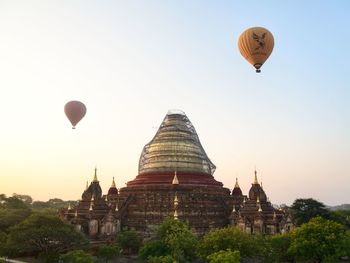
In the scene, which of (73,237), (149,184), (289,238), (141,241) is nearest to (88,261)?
(73,237)

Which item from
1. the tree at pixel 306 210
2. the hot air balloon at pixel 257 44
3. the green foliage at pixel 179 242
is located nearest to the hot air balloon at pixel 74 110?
the green foliage at pixel 179 242

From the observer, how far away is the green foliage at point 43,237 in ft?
137

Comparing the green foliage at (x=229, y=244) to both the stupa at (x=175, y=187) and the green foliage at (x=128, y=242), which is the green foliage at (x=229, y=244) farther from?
the stupa at (x=175, y=187)

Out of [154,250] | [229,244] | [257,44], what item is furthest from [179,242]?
[257,44]

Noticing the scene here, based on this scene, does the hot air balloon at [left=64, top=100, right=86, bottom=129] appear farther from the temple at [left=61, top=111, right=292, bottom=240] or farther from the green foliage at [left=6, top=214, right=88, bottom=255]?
the temple at [left=61, top=111, right=292, bottom=240]

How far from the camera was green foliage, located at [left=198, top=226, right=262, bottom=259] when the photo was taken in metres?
36.3

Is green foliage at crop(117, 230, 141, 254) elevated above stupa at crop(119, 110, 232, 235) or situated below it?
below

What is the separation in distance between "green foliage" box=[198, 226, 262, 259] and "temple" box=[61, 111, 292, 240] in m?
18.6

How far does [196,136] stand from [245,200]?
1826cm

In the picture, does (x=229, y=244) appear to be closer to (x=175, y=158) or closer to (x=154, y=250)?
(x=154, y=250)

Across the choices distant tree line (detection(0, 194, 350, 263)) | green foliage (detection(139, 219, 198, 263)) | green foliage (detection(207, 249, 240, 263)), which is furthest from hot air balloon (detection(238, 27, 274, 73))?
green foliage (detection(207, 249, 240, 263))

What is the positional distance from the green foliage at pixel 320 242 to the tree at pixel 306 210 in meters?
27.0

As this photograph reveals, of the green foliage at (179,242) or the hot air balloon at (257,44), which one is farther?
the hot air balloon at (257,44)

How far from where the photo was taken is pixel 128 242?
48031mm
